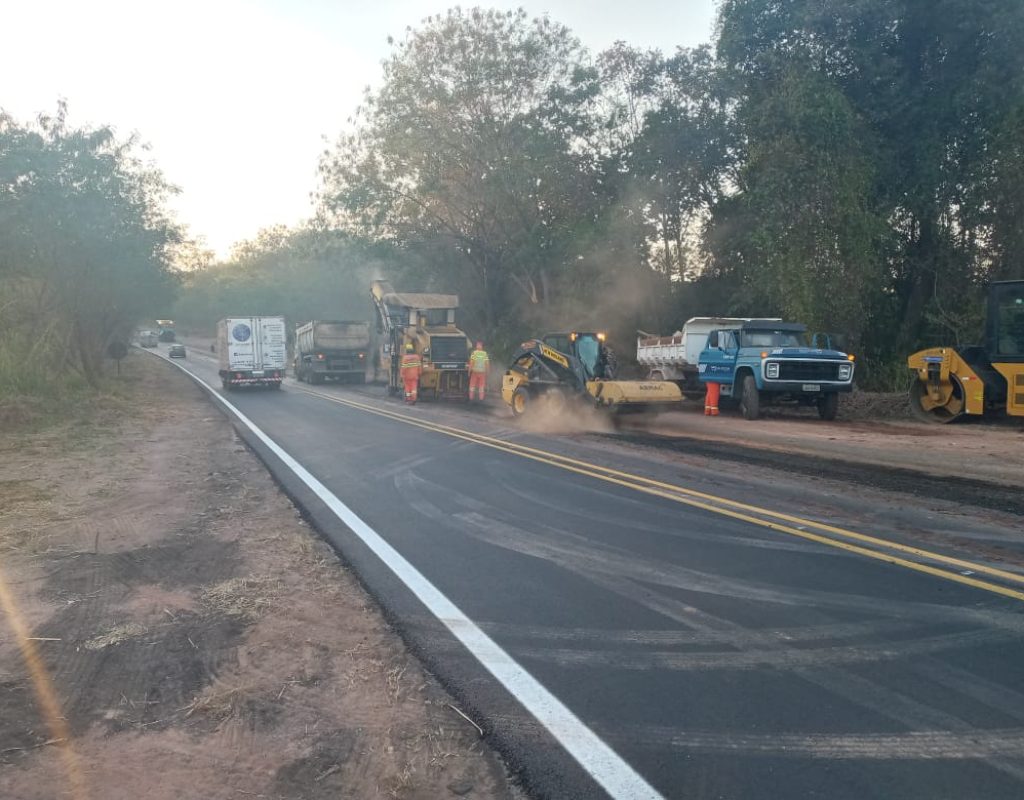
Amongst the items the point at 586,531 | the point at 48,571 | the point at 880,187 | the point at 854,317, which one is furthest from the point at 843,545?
the point at 880,187

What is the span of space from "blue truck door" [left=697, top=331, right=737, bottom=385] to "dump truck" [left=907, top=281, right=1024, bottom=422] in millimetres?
3984

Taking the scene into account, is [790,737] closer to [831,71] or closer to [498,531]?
[498,531]

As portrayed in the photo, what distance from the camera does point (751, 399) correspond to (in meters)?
19.2

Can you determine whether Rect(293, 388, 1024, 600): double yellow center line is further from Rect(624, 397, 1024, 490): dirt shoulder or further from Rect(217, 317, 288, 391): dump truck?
Rect(217, 317, 288, 391): dump truck

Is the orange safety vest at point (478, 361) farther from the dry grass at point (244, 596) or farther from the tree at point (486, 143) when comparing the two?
the dry grass at point (244, 596)

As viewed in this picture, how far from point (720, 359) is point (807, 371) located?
2351mm

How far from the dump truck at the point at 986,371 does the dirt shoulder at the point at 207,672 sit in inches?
549

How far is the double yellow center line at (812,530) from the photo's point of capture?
625 cm

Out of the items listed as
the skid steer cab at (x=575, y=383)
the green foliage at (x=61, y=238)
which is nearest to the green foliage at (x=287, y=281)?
the green foliage at (x=61, y=238)

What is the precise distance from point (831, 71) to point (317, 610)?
24449mm

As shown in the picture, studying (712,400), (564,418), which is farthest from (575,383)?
(712,400)

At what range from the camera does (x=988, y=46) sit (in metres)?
22.6

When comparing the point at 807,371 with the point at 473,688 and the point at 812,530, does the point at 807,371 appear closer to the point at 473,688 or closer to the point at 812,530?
the point at 812,530

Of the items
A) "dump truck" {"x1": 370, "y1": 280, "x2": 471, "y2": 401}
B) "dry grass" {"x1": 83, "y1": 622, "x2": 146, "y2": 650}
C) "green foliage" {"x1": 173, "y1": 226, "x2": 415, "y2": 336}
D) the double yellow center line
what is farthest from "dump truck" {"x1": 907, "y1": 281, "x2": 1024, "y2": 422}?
"green foliage" {"x1": 173, "y1": 226, "x2": 415, "y2": 336}
